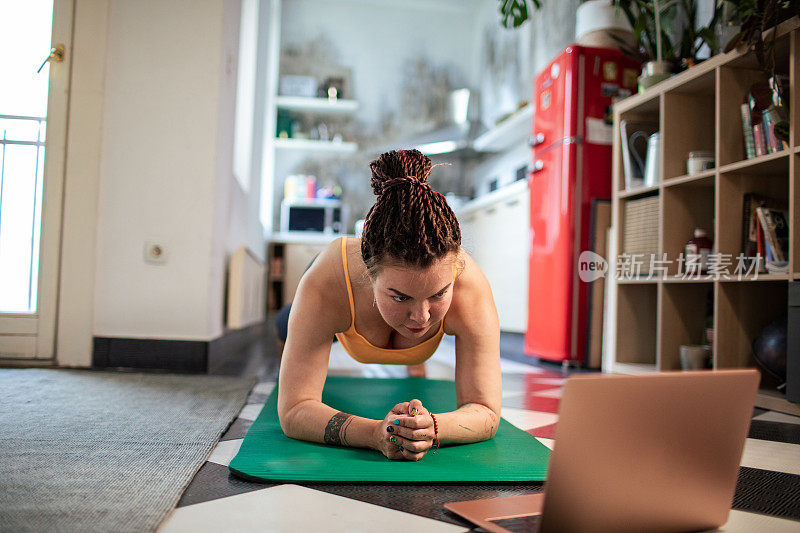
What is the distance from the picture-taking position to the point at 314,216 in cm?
564

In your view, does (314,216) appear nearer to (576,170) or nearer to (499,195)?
(499,195)

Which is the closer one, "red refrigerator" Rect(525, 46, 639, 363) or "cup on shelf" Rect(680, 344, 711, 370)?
"cup on shelf" Rect(680, 344, 711, 370)

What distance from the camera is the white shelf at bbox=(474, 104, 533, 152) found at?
3.97 metres

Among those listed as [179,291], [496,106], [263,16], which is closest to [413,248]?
[179,291]

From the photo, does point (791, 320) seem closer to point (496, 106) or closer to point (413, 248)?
point (413, 248)

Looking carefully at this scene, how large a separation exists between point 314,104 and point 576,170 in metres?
3.56

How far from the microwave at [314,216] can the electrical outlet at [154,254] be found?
11.1ft

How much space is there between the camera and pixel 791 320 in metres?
1.59

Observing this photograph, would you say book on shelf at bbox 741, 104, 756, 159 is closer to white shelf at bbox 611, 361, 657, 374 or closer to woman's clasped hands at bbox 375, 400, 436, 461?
white shelf at bbox 611, 361, 657, 374

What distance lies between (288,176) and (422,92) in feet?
5.65

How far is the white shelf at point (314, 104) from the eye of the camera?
225 inches

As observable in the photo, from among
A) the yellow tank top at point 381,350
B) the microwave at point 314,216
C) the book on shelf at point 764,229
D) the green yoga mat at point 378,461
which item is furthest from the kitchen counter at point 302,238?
the green yoga mat at point 378,461

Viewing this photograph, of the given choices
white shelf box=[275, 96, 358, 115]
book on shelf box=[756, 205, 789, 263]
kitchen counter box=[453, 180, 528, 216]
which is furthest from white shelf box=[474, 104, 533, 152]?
book on shelf box=[756, 205, 789, 263]

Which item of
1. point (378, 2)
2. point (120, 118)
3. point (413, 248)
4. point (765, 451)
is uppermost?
point (378, 2)
